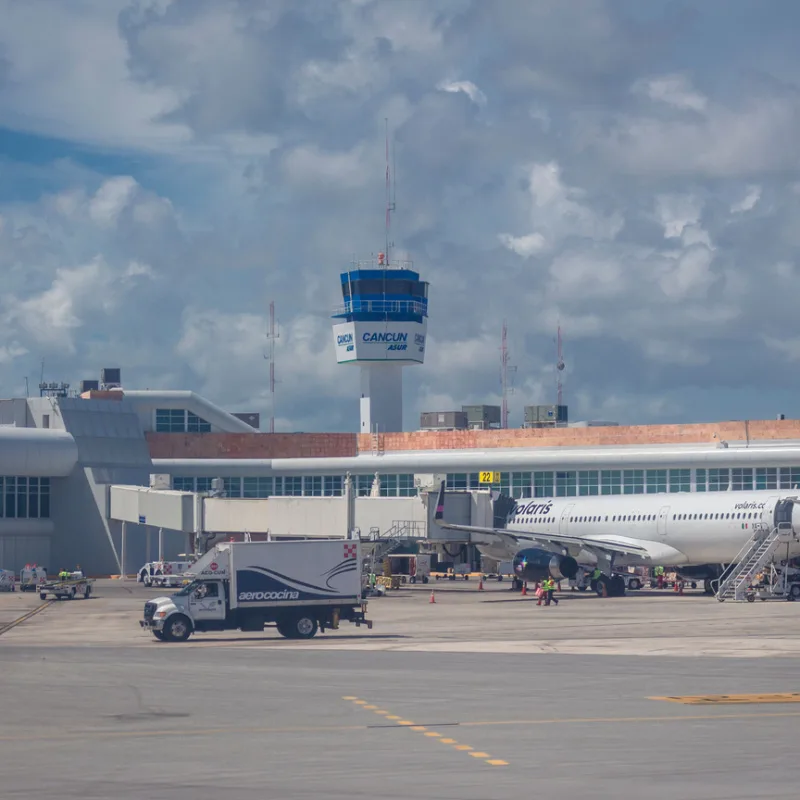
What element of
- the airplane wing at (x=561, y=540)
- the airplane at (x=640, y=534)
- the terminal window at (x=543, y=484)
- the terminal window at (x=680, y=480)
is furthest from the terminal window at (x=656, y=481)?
the airplane wing at (x=561, y=540)

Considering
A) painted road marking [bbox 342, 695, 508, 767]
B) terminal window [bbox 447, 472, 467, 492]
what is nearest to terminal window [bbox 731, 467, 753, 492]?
terminal window [bbox 447, 472, 467, 492]

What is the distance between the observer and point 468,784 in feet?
57.4

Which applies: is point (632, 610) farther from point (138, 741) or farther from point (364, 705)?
point (138, 741)

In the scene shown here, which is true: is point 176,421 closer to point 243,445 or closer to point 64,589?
point 243,445

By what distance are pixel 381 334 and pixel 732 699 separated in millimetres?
105091

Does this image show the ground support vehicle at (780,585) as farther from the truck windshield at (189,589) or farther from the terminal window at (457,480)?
the terminal window at (457,480)

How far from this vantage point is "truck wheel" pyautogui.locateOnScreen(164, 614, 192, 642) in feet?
140

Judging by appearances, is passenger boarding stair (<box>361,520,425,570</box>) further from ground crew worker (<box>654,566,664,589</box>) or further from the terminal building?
ground crew worker (<box>654,566,664,589</box>)

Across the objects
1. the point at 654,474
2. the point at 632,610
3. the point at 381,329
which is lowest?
the point at 632,610

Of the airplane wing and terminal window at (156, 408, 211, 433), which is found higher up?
terminal window at (156, 408, 211, 433)

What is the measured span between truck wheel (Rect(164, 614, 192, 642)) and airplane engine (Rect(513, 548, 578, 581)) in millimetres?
31171

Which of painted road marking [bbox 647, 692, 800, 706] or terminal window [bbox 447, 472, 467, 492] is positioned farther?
terminal window [bbox 447, 472, 467, 492]

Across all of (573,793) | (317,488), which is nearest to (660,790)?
(573,793)

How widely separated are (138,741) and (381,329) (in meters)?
110
